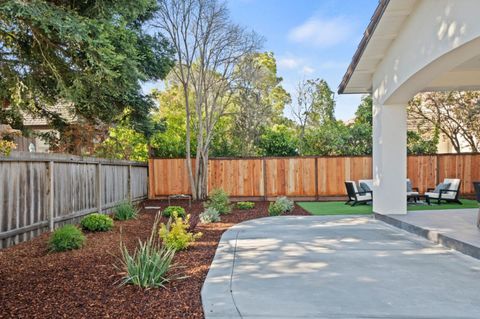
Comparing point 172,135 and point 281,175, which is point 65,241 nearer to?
point 281,175

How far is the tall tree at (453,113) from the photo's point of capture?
14064 mm

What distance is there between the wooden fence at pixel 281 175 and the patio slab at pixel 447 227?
4.81 metres

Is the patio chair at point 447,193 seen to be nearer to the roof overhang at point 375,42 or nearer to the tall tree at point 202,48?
the roof overhang at point 375,42

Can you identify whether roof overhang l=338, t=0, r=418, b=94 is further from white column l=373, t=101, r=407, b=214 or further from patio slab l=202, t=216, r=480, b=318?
patio slab l=202, t=216, r=480, b=318

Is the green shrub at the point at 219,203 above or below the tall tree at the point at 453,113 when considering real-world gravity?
below

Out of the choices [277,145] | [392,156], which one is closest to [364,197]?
[392,156]

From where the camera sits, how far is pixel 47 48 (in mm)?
4820

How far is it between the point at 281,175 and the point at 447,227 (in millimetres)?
7211

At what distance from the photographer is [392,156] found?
7.37m

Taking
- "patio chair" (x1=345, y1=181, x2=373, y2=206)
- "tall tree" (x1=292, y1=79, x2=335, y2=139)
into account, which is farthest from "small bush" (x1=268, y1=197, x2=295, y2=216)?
"tall tree" (x1=292, y1=79, x2=335, y2=139)

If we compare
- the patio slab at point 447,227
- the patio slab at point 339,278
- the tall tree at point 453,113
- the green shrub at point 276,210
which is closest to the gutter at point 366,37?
the patio slab at point 447,227

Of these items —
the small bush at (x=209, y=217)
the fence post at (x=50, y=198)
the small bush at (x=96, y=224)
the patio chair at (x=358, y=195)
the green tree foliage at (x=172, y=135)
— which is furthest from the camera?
the green tree foliage at (x=172, y=135)

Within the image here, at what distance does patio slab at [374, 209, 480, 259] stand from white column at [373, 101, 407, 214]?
14.4 inches

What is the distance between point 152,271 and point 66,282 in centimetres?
102
